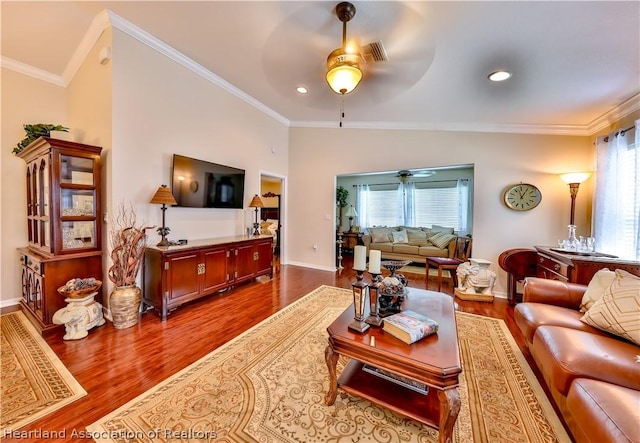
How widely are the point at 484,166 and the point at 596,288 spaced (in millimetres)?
2550

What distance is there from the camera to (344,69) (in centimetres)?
209

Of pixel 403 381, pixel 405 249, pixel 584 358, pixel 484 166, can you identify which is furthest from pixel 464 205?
pixel 403 381

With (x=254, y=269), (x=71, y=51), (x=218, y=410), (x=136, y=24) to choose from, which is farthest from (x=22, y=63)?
(x=218, y=410)

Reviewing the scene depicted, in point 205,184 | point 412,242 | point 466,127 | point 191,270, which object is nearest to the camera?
point 191,270

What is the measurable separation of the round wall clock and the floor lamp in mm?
352

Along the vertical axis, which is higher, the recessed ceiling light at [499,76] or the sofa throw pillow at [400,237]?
the recessed ceiling light at [499,76]

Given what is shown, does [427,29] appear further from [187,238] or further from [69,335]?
[69,335]

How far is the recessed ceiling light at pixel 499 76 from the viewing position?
8.70 feet

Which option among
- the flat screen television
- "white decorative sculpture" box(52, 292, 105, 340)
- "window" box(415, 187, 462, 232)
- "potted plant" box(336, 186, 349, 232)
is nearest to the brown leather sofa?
"white decorative sculpture" box(52, 292, 105, 340)

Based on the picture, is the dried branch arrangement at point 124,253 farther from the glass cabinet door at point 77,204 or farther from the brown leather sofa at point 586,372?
the brown leather sofa at point 586,372

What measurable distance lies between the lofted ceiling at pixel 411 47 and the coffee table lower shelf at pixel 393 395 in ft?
9.29

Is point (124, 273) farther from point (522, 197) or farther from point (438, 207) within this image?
point (438, 207)

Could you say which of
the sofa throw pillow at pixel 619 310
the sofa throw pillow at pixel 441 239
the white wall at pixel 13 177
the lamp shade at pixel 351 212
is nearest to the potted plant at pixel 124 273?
the white wall at pixel 13 177

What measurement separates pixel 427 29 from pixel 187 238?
3.77m
